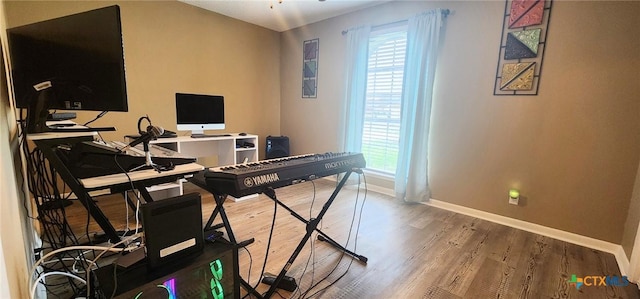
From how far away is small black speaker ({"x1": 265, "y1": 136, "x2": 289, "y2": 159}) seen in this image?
4.33 metres

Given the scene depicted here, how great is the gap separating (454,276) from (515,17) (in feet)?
7.94

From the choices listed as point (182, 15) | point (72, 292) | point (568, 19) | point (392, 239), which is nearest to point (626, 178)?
point (568, 19)

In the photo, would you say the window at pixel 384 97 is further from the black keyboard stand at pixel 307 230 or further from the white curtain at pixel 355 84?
the black keyboard stand at pixel 307 230

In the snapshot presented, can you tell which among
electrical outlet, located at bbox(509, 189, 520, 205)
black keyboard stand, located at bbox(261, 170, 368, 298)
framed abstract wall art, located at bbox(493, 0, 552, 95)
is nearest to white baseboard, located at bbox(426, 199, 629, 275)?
electrical outlet, located at bbox(509, 189, 520, 205)

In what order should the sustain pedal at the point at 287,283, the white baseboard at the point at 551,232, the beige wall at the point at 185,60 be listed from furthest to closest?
1. the beige wall at the point at 185,60
2. the white baseboard at the point at 551,232
3. the sustain pedal at the point at 287,283

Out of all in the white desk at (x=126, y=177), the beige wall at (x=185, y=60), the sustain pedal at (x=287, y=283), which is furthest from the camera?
the beige wall at (x=185, y=60)

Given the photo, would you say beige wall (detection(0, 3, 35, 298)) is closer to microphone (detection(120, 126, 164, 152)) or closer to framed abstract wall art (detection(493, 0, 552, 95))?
microphone (detection(120, 126, 164, 152))

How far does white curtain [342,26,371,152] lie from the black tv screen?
293 cm

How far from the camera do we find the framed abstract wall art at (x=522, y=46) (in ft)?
8.03

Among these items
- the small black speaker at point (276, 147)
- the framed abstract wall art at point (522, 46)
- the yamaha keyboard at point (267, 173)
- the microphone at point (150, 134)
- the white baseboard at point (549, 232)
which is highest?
the framed abstract wall art at point (522, 46)

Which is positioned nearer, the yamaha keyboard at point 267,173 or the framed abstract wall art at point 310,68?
the yamaha keyboard at point 267,173

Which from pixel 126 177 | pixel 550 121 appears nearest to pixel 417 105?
pixel 550 121

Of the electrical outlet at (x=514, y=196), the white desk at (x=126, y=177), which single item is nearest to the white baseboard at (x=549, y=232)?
the electrical outlet at (x=514, y=196)

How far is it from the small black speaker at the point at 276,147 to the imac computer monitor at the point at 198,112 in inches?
42.1
